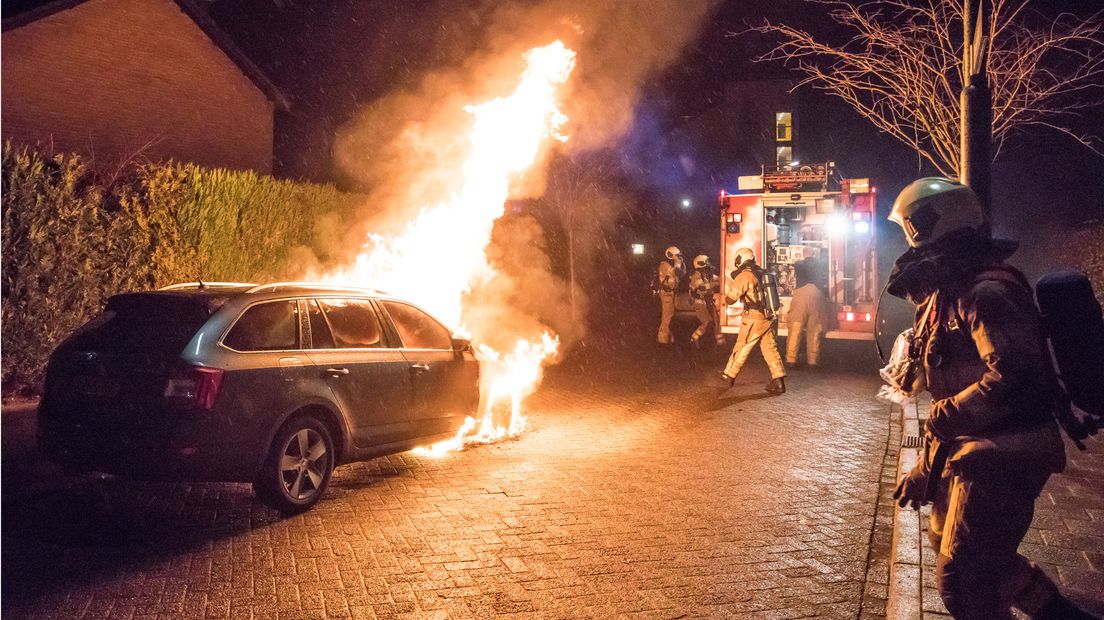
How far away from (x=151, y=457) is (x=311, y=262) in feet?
28.9

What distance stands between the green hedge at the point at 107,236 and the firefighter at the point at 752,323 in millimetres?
7235

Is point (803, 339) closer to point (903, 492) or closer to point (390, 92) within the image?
point (903, 492)

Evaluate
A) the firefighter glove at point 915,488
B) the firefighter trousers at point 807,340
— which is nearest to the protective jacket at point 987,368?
the firefighter glove at point 915,488

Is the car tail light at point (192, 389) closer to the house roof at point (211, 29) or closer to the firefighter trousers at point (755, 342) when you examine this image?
the firefighter trousers at point (755, 342)

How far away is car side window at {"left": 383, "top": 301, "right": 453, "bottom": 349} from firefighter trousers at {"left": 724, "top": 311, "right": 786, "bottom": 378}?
5.00 m

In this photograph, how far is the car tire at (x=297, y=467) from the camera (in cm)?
572

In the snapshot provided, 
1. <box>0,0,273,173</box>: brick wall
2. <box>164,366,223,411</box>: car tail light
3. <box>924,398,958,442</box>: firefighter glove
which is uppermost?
<box>0,0,273,173</box>: brick wall

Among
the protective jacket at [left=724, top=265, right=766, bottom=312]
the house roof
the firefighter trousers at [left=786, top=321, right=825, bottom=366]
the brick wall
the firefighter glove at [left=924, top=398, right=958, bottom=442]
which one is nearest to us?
the firefighter glove at [left=924, top=398, right=958, bottom=442]

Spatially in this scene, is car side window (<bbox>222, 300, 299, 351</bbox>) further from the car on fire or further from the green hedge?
the green hedge

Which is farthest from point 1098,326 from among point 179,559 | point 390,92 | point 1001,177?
point 1001,177

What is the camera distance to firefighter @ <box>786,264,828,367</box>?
13.8 meters

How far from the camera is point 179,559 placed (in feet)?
16.2

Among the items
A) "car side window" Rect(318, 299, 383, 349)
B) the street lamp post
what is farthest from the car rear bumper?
the street lamp post

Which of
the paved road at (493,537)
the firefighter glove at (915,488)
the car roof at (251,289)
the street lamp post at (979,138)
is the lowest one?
the paved road at (493,537)
